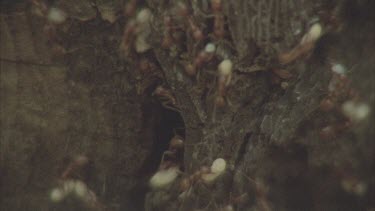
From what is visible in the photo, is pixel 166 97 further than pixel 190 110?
Yes

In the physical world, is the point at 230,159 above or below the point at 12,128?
below

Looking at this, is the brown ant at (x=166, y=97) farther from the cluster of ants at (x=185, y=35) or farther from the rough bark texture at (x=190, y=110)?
the cluster of ants at (x=185, y=35)

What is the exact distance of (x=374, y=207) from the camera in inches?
110

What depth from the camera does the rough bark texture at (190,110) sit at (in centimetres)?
→ 262

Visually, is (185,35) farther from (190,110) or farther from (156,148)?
(156,148)

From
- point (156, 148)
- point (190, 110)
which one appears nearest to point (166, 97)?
point (190, 110)

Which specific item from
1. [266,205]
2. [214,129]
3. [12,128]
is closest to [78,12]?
[12,128]

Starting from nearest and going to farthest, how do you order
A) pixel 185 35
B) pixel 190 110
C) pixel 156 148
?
pixel 185 35
pixel 190 110
pixel 156 148

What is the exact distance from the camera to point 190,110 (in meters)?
2.79

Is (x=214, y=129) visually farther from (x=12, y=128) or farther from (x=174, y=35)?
(x=12, y=128)

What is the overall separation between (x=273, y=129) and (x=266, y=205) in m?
0.41

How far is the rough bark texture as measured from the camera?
262 cm

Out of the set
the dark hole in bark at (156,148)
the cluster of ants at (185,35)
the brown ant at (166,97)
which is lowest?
the dark hole in bark at (156,148)

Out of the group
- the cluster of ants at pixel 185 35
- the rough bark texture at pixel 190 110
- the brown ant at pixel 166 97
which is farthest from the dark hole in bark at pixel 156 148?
the cluster of ants at pixel 185 35
